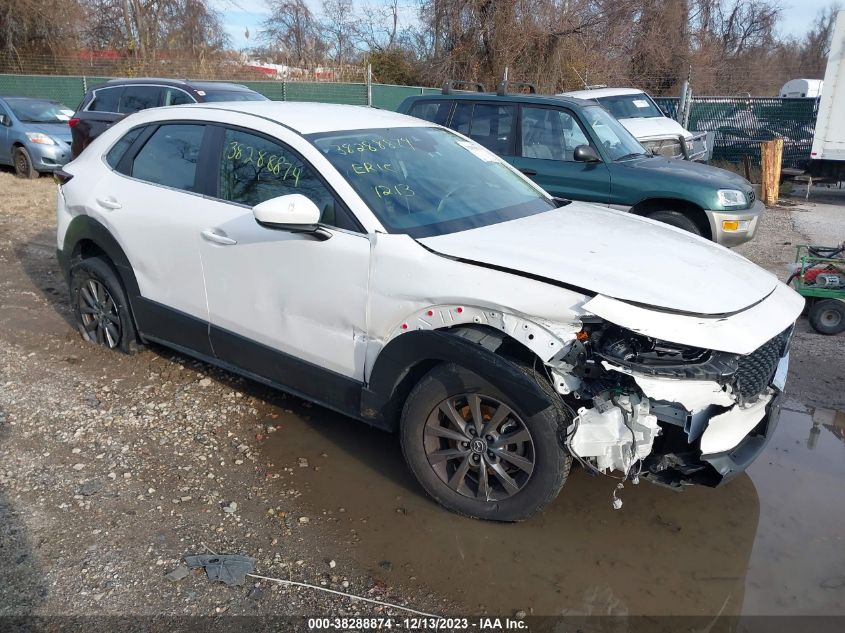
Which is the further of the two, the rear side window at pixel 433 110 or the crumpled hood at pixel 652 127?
the crumpled hood at pixel 652 127

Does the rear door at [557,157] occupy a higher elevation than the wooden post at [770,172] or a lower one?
higher

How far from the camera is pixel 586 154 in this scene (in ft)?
24.9

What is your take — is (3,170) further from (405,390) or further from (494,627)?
(494,627)

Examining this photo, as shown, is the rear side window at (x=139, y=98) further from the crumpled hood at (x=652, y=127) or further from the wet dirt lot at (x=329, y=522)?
the crumpled hood at (x=652, y=127)

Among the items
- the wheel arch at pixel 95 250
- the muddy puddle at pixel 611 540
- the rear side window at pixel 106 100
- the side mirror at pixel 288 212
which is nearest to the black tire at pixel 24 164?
the rear side window at pixel 106 100

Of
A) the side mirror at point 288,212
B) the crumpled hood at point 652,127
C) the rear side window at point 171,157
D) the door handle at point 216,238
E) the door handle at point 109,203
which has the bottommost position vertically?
the crumpled hood at point 652,127

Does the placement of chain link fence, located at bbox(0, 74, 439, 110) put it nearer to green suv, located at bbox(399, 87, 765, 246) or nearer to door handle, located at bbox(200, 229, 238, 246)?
green suv, located at bbox(399, 87, 765, 246)

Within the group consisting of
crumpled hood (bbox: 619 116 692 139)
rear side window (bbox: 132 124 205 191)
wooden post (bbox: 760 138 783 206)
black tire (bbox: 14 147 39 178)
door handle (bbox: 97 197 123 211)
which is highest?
rear side window (bbox: 132 124 205 191)

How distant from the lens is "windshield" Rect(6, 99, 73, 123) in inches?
546

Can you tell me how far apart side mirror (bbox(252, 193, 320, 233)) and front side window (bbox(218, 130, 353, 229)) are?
0.57 feet

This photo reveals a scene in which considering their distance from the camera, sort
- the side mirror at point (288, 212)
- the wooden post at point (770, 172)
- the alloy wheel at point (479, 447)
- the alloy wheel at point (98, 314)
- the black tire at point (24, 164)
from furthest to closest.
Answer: the wooden post at point (770, 172)
the black tire at point (24, 164)
the alloy wheel at point (98, 314)
the side mirror at point (288, 212)
the alloy wheel at point (479, 447)

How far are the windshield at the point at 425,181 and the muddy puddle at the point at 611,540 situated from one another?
4.52ft

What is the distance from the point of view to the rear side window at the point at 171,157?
14.4 feet

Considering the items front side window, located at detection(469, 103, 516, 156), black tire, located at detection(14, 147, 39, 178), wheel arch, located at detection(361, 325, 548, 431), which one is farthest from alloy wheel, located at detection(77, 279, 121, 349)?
black tire, located at detection(14, 147, 39, 178)
